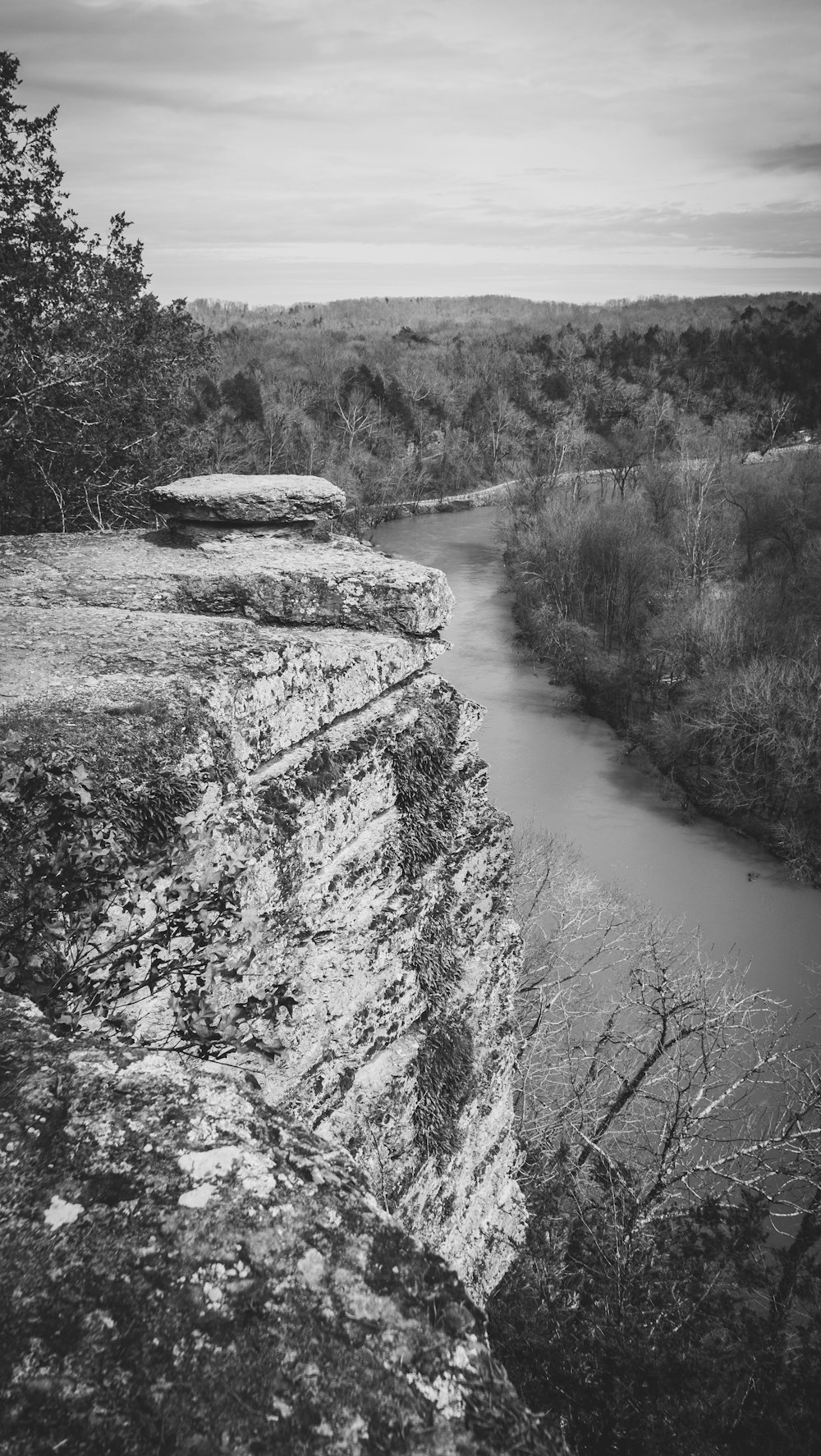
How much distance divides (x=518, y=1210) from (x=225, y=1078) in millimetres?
8446

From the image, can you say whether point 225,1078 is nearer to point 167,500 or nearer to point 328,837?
point 328,837

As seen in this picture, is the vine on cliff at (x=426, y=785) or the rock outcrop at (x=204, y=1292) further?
the vine on cliff at (x=426, y=785)

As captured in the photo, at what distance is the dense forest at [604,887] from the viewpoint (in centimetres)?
823

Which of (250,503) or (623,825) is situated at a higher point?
(250,503)

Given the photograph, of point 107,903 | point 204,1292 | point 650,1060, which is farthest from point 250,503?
point 650,1060

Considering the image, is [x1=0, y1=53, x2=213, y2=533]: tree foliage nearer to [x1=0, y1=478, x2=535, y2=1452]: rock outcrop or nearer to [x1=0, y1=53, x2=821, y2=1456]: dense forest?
[x1=0, y1=53, x2=821, y2=1456]: dense forest

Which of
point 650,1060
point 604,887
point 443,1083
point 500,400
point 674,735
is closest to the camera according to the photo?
point 443,1083

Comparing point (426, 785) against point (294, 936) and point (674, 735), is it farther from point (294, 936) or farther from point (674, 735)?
point (674, 735)

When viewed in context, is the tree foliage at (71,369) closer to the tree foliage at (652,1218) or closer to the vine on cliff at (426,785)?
the vine on cliff at (426,785)

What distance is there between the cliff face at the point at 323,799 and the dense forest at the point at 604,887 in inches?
22.6

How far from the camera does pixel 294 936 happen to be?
5.87 m

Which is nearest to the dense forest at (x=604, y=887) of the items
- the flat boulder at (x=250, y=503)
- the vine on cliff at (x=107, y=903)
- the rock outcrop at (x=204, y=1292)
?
the vine on cliff at (x=107, y=903)

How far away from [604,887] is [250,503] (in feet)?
58.9

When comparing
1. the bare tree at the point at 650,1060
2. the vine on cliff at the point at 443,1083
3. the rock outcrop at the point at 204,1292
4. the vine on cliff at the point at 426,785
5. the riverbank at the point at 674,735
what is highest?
the rock outcrop at the point at 204,1292
